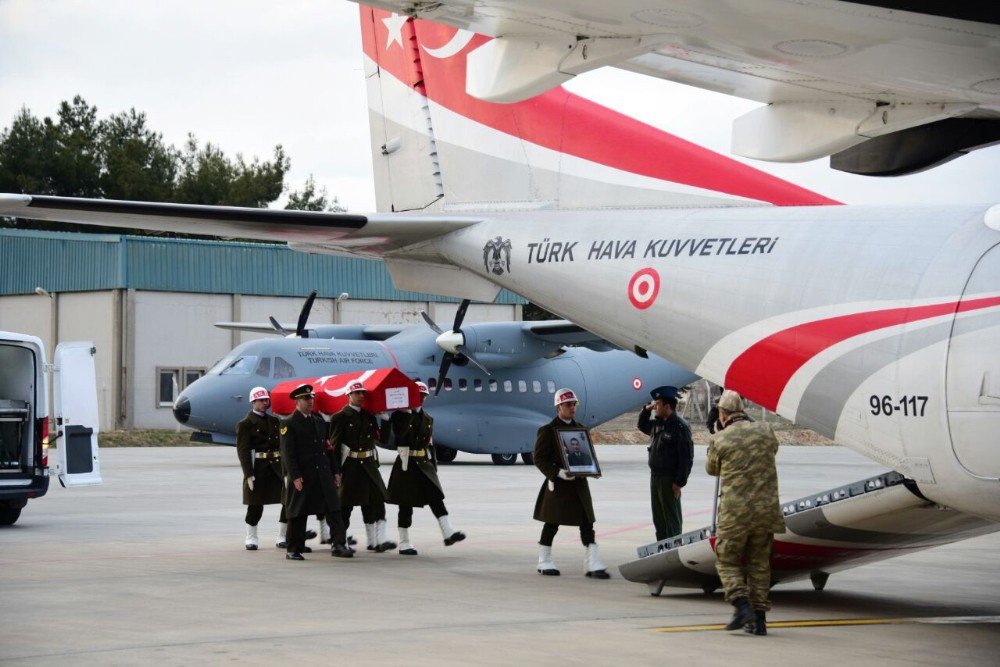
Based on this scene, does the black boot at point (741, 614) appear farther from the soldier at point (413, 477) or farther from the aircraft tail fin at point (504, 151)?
the soldier at point (413, 477)

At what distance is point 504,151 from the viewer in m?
11.0

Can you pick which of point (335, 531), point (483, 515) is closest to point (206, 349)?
point (483, 515)

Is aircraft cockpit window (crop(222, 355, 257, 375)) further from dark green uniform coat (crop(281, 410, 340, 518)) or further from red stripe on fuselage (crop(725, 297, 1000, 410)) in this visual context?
red stripe on fuselage (crop(725, 297, 1000, 410))

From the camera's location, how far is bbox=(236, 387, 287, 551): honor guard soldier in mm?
12281

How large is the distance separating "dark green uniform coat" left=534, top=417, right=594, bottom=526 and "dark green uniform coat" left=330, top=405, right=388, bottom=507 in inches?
85.7

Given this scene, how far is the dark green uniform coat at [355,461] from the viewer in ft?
39.6

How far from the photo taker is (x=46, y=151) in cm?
5688

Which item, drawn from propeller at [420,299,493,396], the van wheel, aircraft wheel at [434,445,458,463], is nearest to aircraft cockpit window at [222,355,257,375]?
propeller at [420,299,493,396]

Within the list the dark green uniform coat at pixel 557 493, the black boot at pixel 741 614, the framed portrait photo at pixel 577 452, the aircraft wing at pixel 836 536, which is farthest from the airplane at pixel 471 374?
the black boot at pixel 741 614

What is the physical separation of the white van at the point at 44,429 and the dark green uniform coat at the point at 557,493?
229 inches

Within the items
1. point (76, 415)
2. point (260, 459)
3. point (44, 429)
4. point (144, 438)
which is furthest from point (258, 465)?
point (144, 438)

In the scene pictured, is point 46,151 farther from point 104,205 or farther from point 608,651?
point 608,651

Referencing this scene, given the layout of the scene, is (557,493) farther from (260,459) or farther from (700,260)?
(260,459)

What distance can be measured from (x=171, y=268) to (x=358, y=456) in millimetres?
32217
